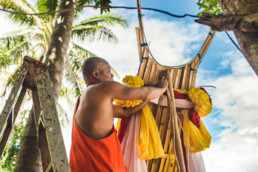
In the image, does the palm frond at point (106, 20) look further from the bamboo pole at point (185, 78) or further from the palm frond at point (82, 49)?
the bamboo pole at point (185, 78)

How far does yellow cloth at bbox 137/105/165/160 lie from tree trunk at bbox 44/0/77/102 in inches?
38.7

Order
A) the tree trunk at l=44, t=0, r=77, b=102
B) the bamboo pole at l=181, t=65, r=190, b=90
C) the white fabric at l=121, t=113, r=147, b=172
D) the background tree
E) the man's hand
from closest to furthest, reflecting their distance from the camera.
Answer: the background tree
the white fabric at l=121, t=113, r=147, b=172
the man's hand
the tree trunk at l=44, t=0, r=77, b=102
the bamboo pole at l=181, t=65, r=190, b=90

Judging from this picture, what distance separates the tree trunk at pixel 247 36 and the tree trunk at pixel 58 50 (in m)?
1.82

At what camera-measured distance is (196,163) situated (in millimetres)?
2182

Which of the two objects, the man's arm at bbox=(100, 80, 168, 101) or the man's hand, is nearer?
the man's arm at bbox=(100, 80, 168, 101)

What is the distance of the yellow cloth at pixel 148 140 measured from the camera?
6.34 feet

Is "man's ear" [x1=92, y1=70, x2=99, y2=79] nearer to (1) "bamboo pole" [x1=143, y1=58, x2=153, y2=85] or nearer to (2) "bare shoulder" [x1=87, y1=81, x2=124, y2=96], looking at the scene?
(2) "bare shoulder" [x1=87, y1=81, x2=124, y2=96]

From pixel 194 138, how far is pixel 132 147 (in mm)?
663

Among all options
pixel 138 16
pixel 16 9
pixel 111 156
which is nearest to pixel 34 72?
pixel 111 156

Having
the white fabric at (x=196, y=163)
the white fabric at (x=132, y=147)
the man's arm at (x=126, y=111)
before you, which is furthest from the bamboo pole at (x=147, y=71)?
the white fabric at (x=196, y=163)

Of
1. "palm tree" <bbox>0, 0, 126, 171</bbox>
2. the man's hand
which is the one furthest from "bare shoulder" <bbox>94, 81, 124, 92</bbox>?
"palm tree" <bbox>0, 0, 126, 171</bbox>

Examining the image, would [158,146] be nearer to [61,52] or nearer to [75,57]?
[61,52]

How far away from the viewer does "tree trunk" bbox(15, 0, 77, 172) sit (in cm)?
172

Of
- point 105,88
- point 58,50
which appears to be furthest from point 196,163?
point 58,50
